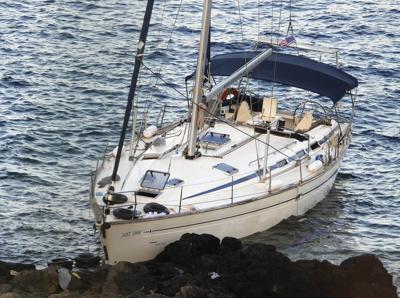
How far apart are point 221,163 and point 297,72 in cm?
652

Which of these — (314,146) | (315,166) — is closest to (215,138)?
(315,166)

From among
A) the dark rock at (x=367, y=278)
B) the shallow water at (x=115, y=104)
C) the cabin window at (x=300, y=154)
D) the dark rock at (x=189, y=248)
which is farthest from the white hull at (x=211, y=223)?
the dark rock at (x=367, y=278)

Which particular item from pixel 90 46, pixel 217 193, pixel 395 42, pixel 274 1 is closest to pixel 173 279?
pixel 217 193

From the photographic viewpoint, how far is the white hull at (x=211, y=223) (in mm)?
30109

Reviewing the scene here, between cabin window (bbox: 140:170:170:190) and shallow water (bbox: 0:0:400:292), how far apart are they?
2922mm

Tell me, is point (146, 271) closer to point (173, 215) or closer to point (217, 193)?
point (173, 215)

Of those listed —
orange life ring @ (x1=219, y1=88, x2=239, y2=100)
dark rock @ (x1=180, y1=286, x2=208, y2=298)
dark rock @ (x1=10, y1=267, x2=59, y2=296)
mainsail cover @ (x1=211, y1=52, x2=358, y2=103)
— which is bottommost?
dark rock @ (x1=10, y1=267, x2=59, y2=296)

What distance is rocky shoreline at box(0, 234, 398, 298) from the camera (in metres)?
27.4

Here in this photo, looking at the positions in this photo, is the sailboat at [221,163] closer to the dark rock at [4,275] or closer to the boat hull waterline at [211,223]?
the boat hull waterline at [211,223]

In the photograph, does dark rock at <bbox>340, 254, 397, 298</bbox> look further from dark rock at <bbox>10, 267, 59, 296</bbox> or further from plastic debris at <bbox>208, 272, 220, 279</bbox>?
dark rock at <bbox>10, 267, 59, 296</bbox>

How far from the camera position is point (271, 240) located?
33781 millimetres

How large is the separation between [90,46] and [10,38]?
16.0 ft

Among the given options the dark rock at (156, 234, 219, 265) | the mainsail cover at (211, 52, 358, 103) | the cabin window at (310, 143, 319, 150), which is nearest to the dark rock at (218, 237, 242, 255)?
the dark rock at (156, 234, 219, 265)

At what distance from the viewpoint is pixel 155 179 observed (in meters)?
32.7
